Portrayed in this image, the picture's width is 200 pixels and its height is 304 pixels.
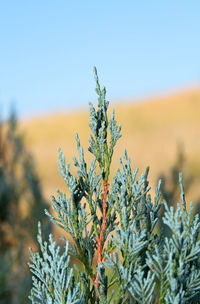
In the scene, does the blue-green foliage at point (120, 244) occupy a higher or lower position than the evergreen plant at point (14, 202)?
lower

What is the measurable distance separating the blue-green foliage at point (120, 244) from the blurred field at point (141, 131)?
137 ft

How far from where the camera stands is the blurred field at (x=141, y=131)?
47562 mm

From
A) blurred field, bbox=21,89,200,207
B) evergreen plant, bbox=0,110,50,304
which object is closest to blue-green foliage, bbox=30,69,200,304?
evergreen plant, bbox=0,110,50,304

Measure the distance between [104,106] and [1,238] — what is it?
719 cm

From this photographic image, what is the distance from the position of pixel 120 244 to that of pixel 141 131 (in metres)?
53.1

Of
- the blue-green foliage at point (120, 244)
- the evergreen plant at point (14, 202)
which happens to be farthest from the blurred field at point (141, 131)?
the blue-green foliage at point (120, 244)

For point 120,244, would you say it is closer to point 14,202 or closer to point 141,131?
point 14,202

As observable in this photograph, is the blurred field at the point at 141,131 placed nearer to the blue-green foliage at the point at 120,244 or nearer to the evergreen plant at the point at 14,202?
the evergreen plant at the point at 14,202

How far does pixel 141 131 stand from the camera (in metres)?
55.1

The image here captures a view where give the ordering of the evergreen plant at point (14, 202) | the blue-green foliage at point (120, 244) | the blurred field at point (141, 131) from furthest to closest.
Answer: the blurred field at point (141, 131) → the evergreen plant at point (14, 202) → the blue-green foliage at point (120, 244)

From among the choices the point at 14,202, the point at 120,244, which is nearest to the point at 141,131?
the point at 14,202

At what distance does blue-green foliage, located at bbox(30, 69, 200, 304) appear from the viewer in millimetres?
2246

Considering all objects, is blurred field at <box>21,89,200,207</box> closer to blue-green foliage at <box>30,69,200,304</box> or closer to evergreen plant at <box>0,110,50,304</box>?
evergreen plant at <box>0,110,50,304</box>

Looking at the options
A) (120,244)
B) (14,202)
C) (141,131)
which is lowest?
(120,244)
